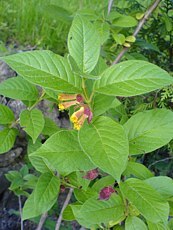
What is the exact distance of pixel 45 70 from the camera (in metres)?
0.90

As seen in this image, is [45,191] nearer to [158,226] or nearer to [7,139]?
[7,139]

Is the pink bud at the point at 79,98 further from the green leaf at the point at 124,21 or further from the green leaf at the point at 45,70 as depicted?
the green leaf at the point at 124,21

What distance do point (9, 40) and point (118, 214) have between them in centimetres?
234

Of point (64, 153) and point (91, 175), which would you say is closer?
point (64, 153)

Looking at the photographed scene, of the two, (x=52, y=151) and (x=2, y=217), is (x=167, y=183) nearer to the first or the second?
(x=52, y=151)

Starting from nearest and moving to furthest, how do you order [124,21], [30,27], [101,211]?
[101,211] → [124,21] → [30,27]

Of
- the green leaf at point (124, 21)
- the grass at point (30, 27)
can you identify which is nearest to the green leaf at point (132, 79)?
the green leaf at point (124, 21)

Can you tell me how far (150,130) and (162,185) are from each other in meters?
0.13

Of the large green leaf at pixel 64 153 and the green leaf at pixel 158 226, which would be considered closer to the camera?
the large green leaf at pixel 64 153

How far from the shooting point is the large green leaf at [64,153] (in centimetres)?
92

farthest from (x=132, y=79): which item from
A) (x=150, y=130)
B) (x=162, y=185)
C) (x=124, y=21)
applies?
(x=124, y=21)

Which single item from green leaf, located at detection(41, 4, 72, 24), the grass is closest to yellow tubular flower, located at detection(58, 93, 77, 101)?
green leaf, located at detection(41, 4, 72, 24)

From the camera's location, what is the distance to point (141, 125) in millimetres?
1060

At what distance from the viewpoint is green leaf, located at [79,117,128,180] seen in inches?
32.4
